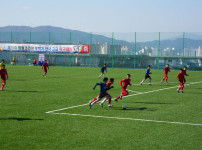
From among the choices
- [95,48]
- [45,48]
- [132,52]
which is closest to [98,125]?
[132,52]

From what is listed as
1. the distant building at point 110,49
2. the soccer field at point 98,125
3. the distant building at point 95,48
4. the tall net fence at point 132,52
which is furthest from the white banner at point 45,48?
the soccer field at point 98,125

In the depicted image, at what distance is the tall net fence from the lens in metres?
58.0

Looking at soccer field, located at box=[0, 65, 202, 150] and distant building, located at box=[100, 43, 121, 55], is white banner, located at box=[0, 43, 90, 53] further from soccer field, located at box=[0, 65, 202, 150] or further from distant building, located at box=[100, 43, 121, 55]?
soccer field, located at box=[0, 65, 202, 150]

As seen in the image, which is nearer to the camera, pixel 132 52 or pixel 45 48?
pixel 132 52

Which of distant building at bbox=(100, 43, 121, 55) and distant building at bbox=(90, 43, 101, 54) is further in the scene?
distant building at bbox=(90, 43, 101, 54)

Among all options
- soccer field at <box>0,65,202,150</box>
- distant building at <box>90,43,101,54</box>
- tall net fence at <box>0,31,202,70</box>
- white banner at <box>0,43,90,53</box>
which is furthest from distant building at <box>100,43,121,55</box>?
soccer field at <box>0,65,202,150</box>

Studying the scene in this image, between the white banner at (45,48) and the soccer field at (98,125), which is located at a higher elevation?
the white banner at (45,48)

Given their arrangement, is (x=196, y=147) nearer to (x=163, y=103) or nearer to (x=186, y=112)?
(x=186, y=112)

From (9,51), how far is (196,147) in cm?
6475

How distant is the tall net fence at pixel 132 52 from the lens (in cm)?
5803

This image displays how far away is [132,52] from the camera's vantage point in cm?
6166

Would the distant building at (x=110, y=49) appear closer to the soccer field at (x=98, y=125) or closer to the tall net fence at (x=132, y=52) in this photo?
the tall net fence at (x=132, y=52)

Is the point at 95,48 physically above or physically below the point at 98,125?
above

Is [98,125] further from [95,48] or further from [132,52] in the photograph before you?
[95,48]
